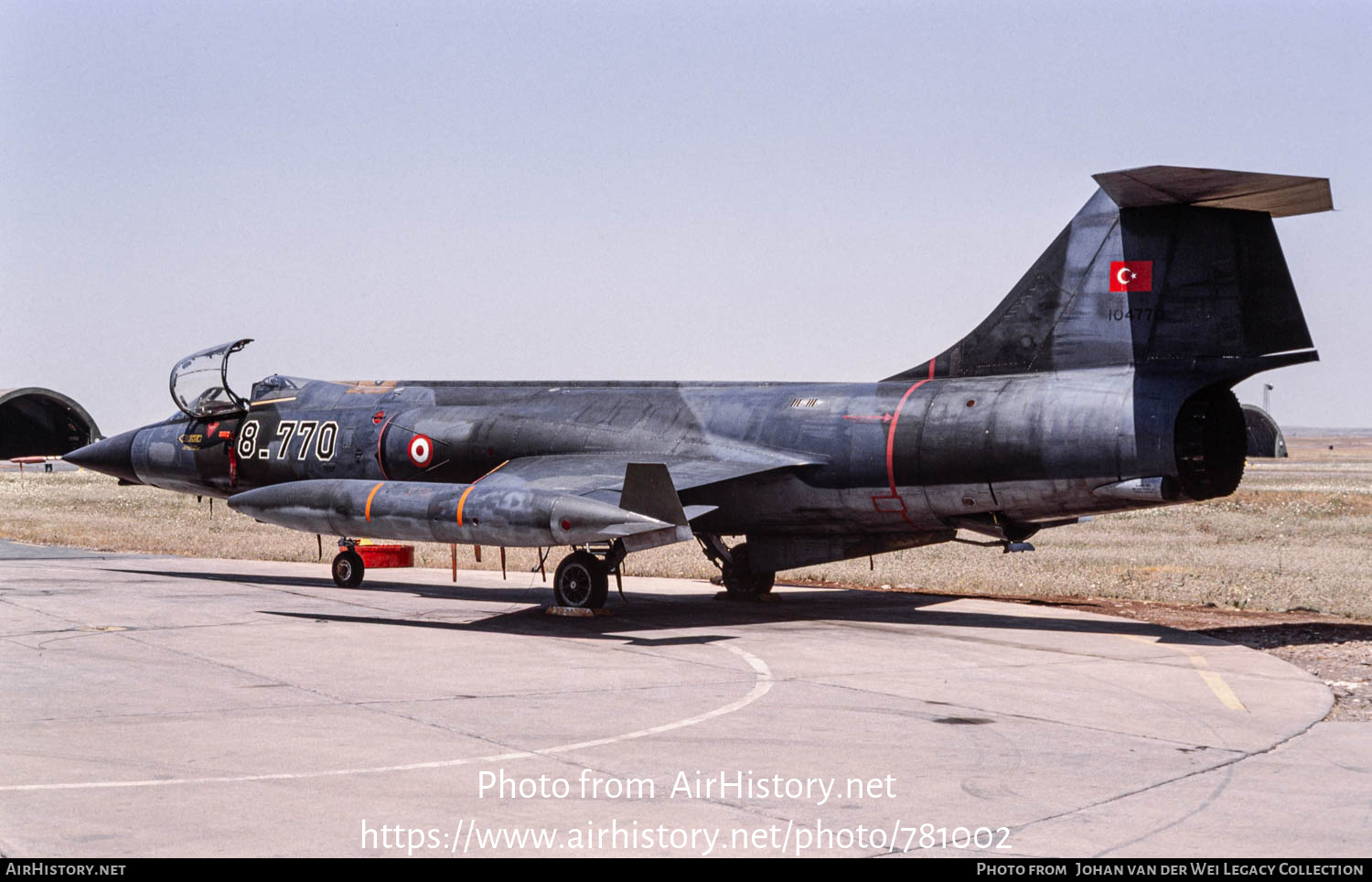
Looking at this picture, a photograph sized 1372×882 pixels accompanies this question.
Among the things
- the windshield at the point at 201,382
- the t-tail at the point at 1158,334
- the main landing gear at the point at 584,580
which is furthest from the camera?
the windshield at the point at 201,382

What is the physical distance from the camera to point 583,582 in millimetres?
17297

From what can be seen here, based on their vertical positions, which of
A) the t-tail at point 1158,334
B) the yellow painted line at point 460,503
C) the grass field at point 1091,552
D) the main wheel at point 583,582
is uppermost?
the t-tail at point 1158,334

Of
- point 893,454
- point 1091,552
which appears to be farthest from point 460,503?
point 1091,552

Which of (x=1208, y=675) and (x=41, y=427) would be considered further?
(x=41, y=427)

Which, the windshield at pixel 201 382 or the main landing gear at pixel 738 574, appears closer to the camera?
the main landing gear at pixel 738 574

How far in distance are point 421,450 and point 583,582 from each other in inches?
173

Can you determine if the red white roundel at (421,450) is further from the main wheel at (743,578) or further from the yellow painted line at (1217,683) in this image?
the yellow painted line at (1217,683)

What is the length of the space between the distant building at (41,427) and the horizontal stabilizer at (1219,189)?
203ft

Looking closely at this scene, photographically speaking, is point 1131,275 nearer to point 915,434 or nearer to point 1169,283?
point 1169,283

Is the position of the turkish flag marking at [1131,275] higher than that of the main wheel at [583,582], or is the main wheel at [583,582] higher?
the turkish flag marking at [1131,275]

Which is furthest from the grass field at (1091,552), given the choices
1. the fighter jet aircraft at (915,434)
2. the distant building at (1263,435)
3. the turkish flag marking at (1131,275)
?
the distant building at (1263,435)

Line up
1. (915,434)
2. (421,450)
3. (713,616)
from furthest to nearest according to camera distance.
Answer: (421,450)
(713,616)
(915,434)

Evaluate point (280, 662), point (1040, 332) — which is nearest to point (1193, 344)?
point (1040, 332)

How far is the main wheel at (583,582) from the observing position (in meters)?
17.2
